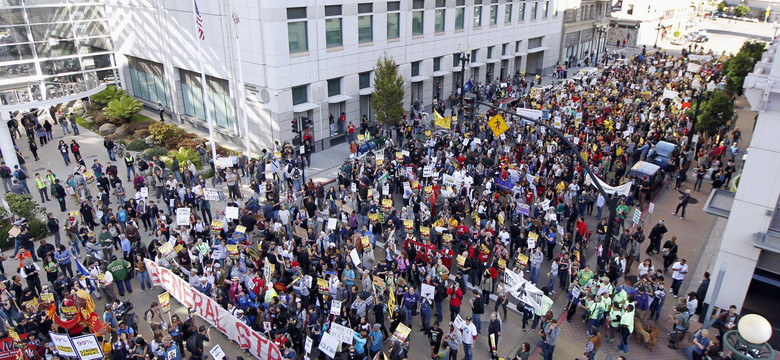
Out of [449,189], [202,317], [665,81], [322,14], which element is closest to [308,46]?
[322,14]

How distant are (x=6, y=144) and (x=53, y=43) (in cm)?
1356

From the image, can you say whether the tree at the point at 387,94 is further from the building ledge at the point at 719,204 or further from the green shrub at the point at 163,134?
the building ledge at the point at 719,204

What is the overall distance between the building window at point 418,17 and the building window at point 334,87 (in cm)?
743

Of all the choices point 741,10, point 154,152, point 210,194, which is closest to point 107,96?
point 154,152

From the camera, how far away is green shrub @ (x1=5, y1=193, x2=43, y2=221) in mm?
20484

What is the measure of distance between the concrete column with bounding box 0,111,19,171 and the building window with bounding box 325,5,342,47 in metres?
16.4

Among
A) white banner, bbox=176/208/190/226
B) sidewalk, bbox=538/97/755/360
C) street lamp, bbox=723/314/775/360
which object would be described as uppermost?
street lamp, bbox=723/314/775/360

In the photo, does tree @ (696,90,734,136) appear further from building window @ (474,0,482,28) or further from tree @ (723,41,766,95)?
building window @ (474,0,482,28)

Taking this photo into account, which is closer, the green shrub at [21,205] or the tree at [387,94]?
the green shrub at [21,205]

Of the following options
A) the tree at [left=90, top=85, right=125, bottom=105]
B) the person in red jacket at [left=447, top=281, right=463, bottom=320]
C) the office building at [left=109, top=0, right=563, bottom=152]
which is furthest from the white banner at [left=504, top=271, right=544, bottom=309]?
the tree at [left=90, top=85, right=125, bottom=105]

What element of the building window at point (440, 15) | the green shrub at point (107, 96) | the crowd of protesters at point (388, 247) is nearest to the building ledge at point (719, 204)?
the crowd of protesters at point (388, 247)

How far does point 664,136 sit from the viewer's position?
28406 millimetres

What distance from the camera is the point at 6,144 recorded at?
25.0 m

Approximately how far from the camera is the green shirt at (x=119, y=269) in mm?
16078
